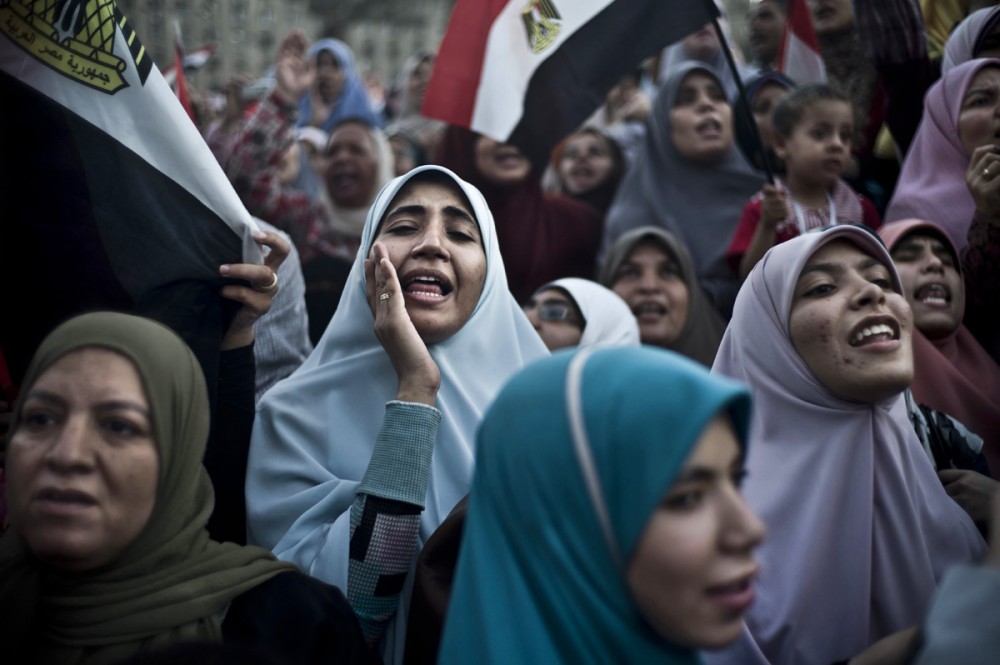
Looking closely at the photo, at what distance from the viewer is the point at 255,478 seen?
2480 millimetres

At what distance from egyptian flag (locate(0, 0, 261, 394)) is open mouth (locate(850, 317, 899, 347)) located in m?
1.64

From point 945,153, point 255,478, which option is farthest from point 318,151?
point 255,478

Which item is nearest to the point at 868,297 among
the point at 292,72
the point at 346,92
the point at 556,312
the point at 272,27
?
the point at 556,312

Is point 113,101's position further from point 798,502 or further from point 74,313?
point 798,502

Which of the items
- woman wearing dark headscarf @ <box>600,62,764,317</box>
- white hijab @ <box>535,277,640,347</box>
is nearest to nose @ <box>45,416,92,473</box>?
white hijab @ <box>535,277,640,347</box>

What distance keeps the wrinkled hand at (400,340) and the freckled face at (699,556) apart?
0.97 m

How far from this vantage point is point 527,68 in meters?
4.13

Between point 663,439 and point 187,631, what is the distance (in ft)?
3.31

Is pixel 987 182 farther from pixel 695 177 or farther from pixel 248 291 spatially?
pixel 248 291

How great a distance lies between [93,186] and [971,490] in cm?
244

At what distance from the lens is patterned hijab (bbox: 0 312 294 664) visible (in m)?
1.79

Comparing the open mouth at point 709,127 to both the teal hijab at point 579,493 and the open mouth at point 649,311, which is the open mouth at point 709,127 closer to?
the open mouth at point 649,311

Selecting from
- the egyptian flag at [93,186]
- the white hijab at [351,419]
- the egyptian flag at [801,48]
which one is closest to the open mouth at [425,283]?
the white hijab at [351,419]

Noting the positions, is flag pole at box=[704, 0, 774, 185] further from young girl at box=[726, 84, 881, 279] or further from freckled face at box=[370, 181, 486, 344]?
freckled face at box=[370, 181, 486, 344]
